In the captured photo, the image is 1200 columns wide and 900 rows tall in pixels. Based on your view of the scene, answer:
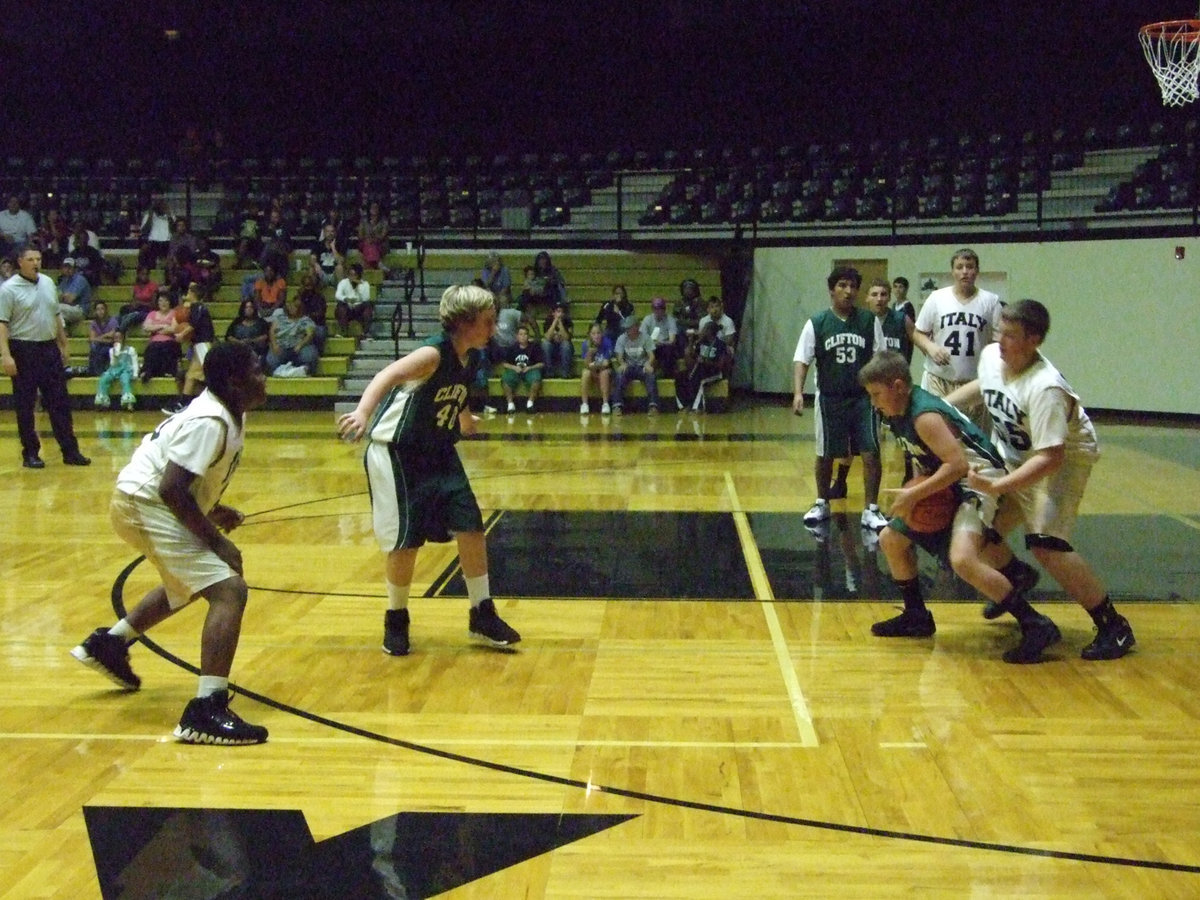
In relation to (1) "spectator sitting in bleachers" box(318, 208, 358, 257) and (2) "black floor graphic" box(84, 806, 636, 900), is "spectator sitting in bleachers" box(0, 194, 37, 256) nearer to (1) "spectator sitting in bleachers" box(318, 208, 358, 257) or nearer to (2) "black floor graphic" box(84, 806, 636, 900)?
(1) "spectator sitting in bleachers" box(318, 208, 358, 257)

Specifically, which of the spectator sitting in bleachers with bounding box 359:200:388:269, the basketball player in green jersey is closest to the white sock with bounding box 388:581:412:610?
the basketball player in green jersey

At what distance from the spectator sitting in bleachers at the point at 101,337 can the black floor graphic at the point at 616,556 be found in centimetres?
1054

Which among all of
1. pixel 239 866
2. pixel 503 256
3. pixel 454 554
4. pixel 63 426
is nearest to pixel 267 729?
pixel 239 866

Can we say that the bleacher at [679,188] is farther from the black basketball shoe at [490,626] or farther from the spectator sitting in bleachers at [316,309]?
the black basketball shoe at [490,626]

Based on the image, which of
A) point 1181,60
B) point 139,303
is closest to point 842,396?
point 1181,60

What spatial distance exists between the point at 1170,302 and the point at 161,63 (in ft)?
59.6

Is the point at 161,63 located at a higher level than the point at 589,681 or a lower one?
higher

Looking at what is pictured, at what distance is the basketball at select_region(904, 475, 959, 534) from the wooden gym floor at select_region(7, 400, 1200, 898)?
518 mm

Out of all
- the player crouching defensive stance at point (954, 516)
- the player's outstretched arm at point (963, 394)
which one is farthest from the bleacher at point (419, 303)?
the player crouching defensive stance at point (954, 516)

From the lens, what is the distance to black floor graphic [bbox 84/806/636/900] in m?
3.23

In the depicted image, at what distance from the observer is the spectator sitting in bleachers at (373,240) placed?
784 inches

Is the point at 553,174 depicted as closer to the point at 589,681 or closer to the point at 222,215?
the point at 222,215

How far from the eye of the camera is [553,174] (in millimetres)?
22000

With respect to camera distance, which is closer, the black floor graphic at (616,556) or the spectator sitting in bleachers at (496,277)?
the black floor graphic at (616,556)
